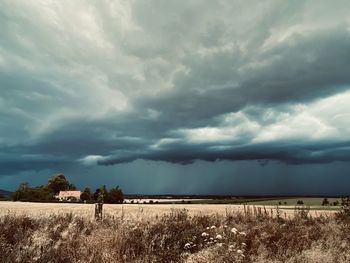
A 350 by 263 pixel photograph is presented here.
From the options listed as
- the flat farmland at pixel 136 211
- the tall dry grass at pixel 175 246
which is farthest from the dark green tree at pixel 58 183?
the tall dry grass at pixel 175 246

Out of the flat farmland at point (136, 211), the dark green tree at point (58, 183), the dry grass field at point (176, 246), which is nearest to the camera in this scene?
the dry grass field at point (176, 246)

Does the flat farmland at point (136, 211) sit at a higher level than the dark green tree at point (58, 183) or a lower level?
lower

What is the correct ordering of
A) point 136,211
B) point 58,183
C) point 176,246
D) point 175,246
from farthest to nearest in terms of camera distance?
point 58,183
point 136,211
point 176,246
point 175,246

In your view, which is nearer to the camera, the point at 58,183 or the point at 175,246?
the point at 175,246

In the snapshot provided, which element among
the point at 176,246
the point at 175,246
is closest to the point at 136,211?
the point at 176,246

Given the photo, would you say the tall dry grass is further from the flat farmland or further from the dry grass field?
the flat farmland

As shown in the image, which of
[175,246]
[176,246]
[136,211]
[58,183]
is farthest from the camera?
[58,183]

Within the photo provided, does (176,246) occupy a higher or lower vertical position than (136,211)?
lower

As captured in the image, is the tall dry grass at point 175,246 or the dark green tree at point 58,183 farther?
the dark green tree at point 58,183

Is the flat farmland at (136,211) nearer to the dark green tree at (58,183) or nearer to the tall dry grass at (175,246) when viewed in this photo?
the tall dry grass at (175,246)

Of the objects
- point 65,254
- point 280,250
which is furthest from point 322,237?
point 65,254

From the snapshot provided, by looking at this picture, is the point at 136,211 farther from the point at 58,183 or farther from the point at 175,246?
the point at 58,183

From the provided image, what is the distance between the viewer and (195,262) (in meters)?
10.3

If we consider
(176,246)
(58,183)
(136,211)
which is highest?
(58,183)
